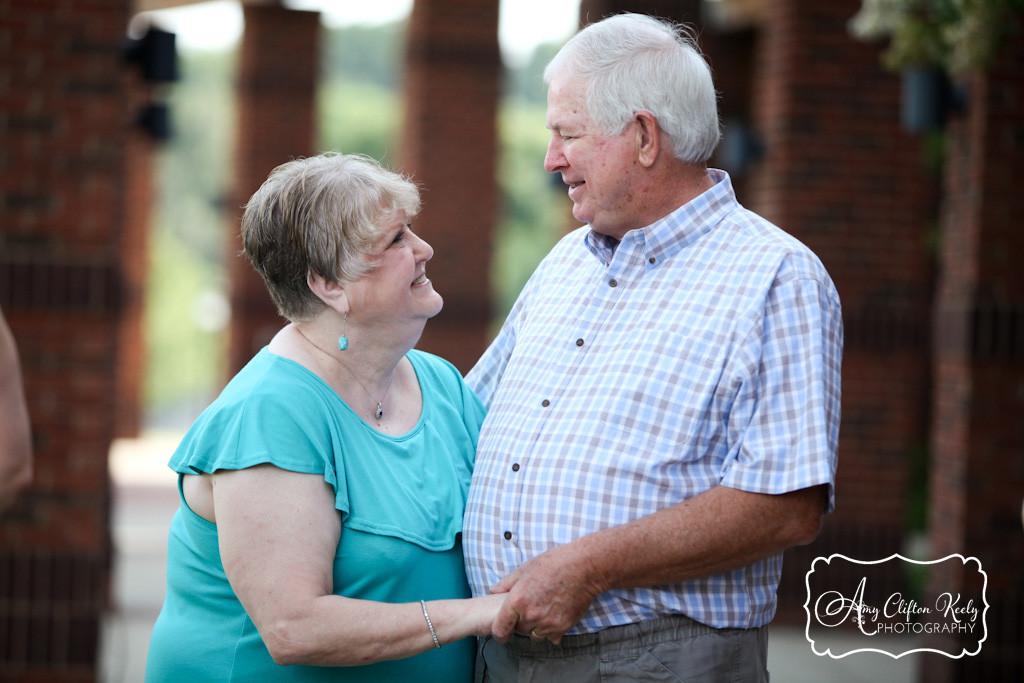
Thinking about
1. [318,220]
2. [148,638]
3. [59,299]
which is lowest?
[148,638]

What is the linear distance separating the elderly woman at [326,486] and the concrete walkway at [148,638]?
12.0ft

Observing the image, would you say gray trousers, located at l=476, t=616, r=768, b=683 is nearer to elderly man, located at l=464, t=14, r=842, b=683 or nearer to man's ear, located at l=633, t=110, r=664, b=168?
elderly man, located at l=464, t=14, r=842, b=683

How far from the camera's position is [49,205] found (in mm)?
5727

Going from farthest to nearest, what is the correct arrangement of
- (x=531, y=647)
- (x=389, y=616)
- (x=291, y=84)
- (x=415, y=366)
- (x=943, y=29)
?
1. (x=291, y=84)
2. (x=943, y=29)
3. (x=415, y=366)
4. (x=531, y=647)
5. (x=389, y=616)

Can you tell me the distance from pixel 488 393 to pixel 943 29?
339 centimetres

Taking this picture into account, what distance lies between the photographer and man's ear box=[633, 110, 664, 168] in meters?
2.74

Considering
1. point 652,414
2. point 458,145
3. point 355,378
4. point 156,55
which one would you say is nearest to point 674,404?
point 652,414

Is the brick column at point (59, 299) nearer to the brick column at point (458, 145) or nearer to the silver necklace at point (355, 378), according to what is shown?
the silver necklace at point (355, 378)

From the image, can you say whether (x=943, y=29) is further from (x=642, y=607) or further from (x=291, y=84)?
(x=291, y=84)

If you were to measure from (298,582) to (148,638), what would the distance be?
5.69 m

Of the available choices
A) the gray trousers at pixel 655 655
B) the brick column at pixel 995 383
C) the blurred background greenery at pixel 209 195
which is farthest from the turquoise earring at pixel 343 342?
the blurred background greenery at pixel 209 195

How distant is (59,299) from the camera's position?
5695mm

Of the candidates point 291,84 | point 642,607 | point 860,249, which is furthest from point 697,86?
point 291,84

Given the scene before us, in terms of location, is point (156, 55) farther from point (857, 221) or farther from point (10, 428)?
point (10, 428)
